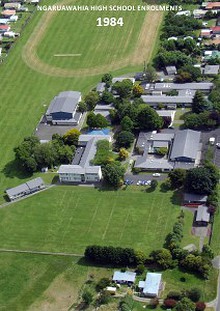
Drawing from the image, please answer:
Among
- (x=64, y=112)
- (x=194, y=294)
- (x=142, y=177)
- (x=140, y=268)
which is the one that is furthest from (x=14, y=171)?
(x=194, y=294)

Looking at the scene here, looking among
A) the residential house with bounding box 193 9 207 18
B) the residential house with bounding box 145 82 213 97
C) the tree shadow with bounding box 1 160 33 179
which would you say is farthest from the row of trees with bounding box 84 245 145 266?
the residential house with bounding box 193 9 207 18

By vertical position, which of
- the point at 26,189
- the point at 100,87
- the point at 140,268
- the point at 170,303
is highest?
the point at 170,303

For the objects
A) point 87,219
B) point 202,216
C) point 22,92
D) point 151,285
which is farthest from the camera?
point 22,92

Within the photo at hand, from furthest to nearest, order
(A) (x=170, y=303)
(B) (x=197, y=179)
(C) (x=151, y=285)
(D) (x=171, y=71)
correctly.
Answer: (D) (x=171, y=71)
(B) (x=197, y=179)
(C) (x=151, y=285)
(A) (x=170, y=303)

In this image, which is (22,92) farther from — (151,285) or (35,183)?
(151,285)

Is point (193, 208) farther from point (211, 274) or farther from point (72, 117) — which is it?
point (72, 117)

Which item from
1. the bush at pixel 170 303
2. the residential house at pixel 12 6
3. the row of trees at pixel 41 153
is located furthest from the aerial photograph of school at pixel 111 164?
the residential house at pixel 12 6

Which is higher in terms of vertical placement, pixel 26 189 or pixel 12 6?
pixel 26 189

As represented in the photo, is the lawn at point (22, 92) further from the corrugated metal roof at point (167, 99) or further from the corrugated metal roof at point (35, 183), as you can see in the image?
the corrugated metal roof at point (167, 99)
